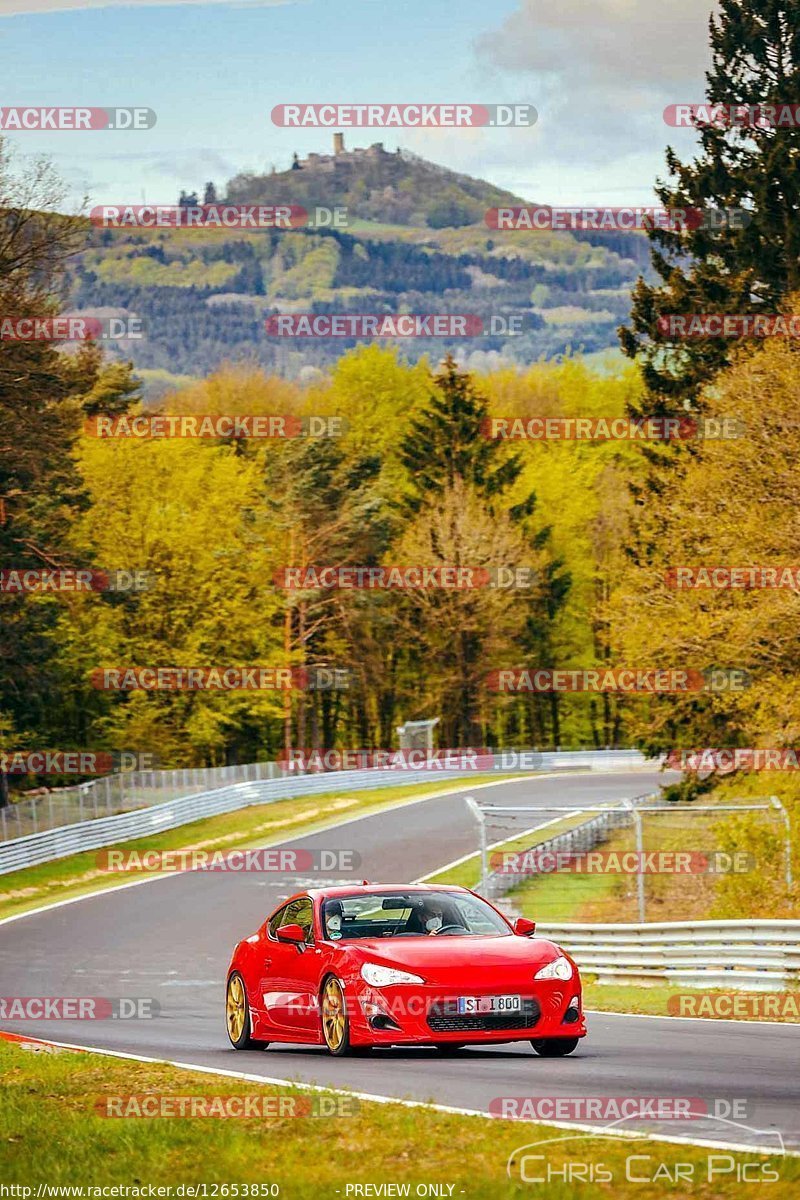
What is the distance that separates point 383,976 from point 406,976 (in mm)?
179

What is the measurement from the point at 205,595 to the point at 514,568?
16.3 meters

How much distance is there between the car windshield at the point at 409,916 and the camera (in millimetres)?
14078

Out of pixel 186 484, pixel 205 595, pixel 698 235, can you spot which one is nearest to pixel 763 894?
pixel 698 235

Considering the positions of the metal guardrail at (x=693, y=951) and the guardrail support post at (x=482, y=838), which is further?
the guardrail support post at (x=482, y=838)

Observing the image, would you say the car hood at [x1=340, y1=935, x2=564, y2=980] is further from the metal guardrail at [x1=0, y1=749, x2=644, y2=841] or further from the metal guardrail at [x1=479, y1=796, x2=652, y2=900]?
the metal guardrail at [x1=0, y1=749, x2=644, y2=841]

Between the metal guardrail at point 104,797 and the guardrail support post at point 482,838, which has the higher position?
the guardrail support post at point 482,838

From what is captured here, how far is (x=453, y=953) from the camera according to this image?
13.2 meters

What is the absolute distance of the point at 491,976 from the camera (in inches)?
510

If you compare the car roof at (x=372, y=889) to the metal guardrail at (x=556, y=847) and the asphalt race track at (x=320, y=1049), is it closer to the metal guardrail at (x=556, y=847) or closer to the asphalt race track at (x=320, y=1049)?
the asphalt race track at (x=320, y=1049)

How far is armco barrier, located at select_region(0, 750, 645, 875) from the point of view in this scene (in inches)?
1843

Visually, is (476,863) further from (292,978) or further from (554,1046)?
(554,1046)

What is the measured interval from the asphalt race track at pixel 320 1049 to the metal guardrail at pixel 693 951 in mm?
2039

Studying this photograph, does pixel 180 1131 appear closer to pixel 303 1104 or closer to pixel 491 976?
pixel 303 1104

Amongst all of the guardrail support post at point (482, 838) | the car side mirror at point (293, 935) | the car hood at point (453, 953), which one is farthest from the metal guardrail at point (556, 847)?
the car hood at point (453, 953)
